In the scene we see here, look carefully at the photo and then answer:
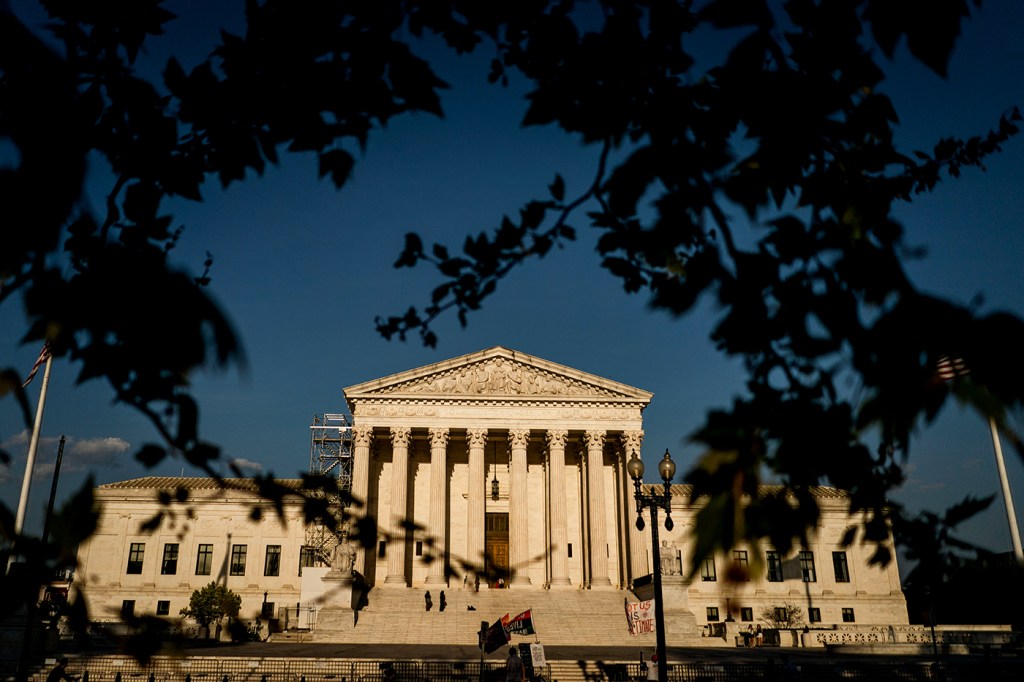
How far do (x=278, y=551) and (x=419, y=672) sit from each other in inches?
1341

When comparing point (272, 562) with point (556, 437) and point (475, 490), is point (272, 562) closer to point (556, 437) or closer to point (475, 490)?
point (475, 490)

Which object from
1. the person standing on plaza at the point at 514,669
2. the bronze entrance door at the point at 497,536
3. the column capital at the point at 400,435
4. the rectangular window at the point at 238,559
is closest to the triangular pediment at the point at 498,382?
the column capital at the point at 400,435

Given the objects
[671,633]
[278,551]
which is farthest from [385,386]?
[671,633]

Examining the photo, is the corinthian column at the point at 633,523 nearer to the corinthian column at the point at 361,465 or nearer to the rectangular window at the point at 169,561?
the corinthian column at the point at 361,465

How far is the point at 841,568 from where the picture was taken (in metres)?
54.3

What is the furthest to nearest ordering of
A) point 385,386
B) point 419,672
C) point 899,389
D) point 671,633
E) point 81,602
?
point 385,386
point 671,633
point 419,672
point 81,602
point 899,389

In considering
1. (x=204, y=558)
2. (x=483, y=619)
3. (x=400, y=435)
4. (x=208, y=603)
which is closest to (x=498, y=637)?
(x=483, y=619)

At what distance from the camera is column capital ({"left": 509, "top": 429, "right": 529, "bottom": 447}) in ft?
153

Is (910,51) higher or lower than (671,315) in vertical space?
higher

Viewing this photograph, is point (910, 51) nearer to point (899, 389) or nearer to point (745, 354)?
point (899, 389)

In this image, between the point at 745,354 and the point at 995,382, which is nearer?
the point at 995,382

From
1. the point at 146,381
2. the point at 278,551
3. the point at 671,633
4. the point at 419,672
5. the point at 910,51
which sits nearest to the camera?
the point at 910,51

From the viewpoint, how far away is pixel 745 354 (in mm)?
2512

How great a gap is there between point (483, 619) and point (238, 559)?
22.5 meters
